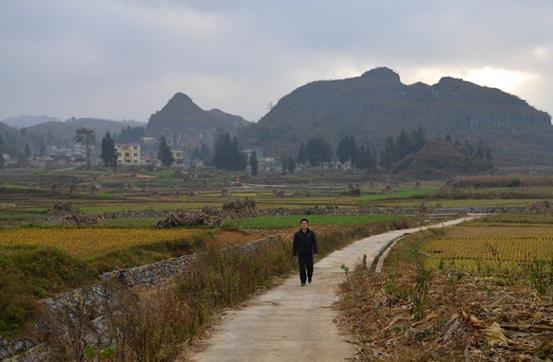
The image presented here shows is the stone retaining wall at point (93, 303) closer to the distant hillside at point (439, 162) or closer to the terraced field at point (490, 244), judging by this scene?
the terraced field at point (490, 244)

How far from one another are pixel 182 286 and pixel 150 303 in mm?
2170

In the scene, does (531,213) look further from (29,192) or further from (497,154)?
(497,154)

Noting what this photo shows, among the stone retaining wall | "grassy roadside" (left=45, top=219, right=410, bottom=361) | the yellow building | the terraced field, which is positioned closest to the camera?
"grassy roadside" (left=45, top=219, right=410, bottom=361)

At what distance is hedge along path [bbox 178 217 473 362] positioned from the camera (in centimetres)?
1028

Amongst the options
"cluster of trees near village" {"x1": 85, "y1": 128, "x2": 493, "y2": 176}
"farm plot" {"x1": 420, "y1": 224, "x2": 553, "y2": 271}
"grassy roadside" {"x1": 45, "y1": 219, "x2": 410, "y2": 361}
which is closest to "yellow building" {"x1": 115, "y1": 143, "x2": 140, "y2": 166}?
"cluster of trees near village" {"x1": 85, "y1": 128, "x2": 493, "y2": 176}

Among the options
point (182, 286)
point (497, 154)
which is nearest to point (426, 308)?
point (182, 286)

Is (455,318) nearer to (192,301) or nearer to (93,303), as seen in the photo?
(192,301)

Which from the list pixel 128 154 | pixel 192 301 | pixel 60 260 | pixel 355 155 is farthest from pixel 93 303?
pixel 128 154

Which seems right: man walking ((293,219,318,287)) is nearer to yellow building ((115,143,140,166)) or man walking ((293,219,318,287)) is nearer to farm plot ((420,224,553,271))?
farm plot ((420,224,553,271))

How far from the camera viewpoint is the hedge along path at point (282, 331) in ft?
33.7

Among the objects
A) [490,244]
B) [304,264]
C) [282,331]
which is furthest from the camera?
[490,244]

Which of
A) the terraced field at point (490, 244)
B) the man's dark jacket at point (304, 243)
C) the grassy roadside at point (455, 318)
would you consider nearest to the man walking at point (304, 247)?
the man's dark jacket at point (304, 243)

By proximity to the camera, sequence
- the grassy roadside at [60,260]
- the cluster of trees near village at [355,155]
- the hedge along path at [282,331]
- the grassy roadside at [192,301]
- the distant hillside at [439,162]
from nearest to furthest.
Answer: the grassy roadside at [192,301] < the hedge along path at [282,331] < the grassy roadside at [60,260] < the distant hillside at [439,162] < the cluster of trees near village at [355,155]

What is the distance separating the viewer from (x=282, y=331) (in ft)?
39.5
